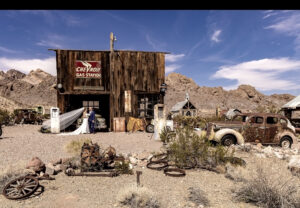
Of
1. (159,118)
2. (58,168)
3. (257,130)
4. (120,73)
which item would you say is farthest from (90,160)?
(120,73)

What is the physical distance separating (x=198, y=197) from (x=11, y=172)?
507 centimetres

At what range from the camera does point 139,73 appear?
1656cm

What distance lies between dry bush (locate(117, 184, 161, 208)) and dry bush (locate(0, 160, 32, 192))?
10.1 feet

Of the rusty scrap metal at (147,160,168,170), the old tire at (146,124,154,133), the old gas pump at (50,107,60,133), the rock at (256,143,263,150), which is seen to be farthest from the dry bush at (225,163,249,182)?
the old gas pump at (50,107,60,133)

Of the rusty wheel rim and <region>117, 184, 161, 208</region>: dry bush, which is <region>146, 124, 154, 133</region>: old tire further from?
<region>117, 184, 161, 208</region>: dry bush

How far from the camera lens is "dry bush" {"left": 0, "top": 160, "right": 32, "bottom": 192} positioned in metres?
5.16

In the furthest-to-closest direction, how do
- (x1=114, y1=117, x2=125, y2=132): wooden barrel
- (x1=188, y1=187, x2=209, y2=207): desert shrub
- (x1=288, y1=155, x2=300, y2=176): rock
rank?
1. (x1=114, y1=117, x2=125, y2=132): wooden barrel
2. (x1=288, y1=155, x2=300, y2=176): rock
3. (x1=188, y1=187, x2=209, y2=207): desert shrub

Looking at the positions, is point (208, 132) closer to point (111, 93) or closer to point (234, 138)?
point (234, 138)

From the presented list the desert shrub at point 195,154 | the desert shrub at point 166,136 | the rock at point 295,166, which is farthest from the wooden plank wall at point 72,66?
the rock at point 295,166

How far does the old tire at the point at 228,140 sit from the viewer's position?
9039 millimetres

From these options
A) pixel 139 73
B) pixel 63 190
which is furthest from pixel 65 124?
pixel 63 190

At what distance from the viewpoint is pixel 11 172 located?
559 cm

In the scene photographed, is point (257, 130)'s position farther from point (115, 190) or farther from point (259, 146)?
point (115, 190)
